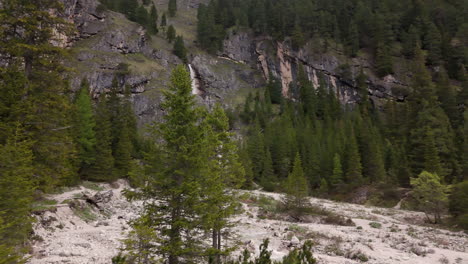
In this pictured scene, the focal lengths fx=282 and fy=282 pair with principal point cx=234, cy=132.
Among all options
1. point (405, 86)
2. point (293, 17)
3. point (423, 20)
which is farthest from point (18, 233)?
point (423, 20)

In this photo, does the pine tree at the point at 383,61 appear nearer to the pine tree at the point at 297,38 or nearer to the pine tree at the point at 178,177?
the pine tree at the point at 297,38

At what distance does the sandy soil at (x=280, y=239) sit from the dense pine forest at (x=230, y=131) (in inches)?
63.3

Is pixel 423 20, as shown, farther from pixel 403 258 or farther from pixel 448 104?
pixel 403 258

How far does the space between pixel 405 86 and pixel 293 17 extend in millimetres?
50356

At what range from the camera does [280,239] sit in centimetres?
1967

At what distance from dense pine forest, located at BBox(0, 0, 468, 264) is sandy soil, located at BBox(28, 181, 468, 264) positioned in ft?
5.28

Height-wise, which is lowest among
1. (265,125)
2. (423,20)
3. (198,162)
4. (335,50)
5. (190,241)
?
(190,241)

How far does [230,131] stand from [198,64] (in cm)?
4804

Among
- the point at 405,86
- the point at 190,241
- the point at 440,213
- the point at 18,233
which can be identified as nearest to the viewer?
the point at 18,233

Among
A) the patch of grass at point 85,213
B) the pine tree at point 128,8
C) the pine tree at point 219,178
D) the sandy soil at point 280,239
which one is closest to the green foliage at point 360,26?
the pine tree at point 128,8

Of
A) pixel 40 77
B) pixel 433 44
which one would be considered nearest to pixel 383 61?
pixel 433 44

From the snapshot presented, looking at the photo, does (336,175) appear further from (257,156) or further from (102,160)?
(102,160)

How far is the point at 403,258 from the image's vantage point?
16.5 m

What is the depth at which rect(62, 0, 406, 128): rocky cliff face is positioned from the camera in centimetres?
8006
